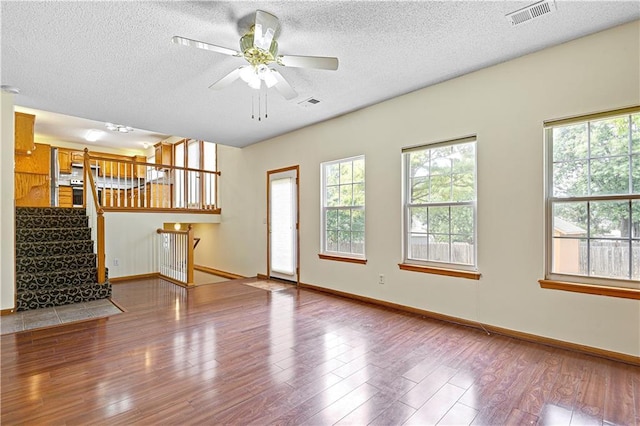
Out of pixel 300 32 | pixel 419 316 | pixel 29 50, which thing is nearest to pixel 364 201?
pixel 419 316

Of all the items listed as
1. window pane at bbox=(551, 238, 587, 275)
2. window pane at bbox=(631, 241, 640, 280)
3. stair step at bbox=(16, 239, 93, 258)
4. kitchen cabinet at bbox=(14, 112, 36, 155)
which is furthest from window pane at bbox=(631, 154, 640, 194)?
kitchen cabinet at bbox=(14, 112, 36, 155)

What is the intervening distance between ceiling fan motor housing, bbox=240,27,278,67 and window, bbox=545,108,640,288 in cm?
264

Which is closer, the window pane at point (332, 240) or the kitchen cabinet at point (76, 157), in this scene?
the window pane at point (332, 240)

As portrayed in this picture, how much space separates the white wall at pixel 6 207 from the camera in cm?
384

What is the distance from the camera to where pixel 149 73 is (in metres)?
3.40

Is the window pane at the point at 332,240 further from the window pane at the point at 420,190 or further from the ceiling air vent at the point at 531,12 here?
the ceiling air vent at the point at 531,12

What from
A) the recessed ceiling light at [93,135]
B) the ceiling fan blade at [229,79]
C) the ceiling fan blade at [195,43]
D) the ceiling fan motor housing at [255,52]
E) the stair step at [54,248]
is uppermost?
the recessed ceiling light at [93,135]

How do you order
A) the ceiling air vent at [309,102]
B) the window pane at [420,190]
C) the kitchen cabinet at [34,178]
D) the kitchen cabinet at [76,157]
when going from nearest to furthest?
the window pane at [420,190] < the ceiling air vent at [309,102] < the kitchen cabinet at [34,178] < the kitchen cabinet at [76,157]

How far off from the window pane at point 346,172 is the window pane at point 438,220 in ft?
4.67

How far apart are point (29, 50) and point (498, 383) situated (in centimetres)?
482

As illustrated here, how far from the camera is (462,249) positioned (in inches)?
144

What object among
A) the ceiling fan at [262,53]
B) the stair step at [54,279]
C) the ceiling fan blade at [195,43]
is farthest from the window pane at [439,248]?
the stair step at [54,279]

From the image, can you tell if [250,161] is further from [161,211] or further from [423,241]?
[423,241]

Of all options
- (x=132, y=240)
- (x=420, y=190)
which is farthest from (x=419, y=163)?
(x=132, y=240)
